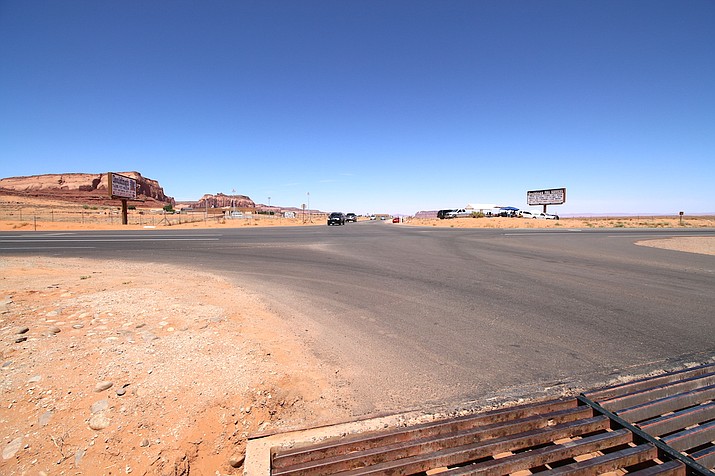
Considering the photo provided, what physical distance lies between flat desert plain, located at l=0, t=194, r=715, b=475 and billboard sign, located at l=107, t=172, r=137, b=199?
38405 millimetres

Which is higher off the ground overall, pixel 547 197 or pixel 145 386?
pixel 547 197

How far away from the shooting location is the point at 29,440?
8.13 feet

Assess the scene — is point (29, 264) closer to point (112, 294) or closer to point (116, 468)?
point (112, 294)

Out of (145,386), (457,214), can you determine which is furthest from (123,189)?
(457,214)

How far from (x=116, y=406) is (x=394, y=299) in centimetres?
456

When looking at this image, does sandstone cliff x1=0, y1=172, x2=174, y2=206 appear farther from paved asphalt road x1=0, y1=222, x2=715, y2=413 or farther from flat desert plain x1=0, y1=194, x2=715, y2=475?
flat desert plain x1=0, y1=194, x2=715, y2=475

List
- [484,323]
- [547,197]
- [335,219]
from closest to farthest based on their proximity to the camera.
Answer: [484,323], [335,219], [547,197]

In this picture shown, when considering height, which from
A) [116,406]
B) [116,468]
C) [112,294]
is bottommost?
[116,468]

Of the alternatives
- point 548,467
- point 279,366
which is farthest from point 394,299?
point 548,467

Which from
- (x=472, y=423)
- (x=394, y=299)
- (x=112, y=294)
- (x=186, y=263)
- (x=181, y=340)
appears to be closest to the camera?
(x=472, y=423)

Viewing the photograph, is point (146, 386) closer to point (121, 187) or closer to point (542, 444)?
point (542, 444)

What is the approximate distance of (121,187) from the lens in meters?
38.8

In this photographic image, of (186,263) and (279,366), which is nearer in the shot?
(279,366)

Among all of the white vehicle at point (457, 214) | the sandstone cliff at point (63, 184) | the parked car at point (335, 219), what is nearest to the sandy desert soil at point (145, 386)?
the parked car at point (335, 219)
